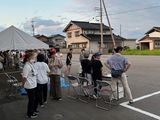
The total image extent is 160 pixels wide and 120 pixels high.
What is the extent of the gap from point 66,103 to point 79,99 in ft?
1.76

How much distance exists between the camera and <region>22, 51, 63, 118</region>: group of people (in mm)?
4730

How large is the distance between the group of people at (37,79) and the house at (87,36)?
35467 mm

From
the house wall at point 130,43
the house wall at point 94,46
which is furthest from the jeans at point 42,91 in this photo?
the house wall at point 130,43

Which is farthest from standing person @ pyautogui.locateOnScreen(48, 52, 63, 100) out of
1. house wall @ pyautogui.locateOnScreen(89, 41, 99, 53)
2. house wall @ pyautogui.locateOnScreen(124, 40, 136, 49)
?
house wall @ pyautogui.locateOnScreen(124, 40, 136, 49)

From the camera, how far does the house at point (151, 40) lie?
137ft

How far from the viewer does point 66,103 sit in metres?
6.07

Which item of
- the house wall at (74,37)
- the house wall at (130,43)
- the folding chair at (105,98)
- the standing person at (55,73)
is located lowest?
the folding chair at (105,98)

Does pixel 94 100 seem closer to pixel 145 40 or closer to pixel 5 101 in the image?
pixel 5 101

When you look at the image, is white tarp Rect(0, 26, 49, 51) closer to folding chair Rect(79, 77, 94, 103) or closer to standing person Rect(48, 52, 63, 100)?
standing person Rect(48, 52, 63, 100)

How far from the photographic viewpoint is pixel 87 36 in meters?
→ 43.6

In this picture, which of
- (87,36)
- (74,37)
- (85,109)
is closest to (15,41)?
(85,109)

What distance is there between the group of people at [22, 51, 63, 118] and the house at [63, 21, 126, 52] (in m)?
35.5

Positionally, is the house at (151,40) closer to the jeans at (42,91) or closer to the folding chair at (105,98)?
the folding chair at (105,98)

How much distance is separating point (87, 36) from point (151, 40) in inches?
561
